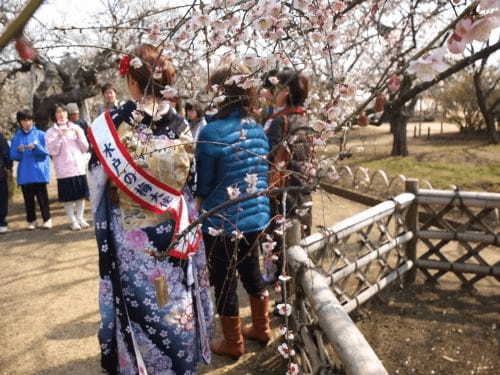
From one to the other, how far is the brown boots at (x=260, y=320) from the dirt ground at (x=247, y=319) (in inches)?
2.9

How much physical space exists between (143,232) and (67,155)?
4.15 m

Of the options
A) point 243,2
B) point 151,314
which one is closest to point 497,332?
point 151,314

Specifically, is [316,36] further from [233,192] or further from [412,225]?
[412,225]

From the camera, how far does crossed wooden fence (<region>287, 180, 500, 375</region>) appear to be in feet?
6.61

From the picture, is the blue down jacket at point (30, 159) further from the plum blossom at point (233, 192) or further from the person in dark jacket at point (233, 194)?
the plum blossom at point (233, 192)

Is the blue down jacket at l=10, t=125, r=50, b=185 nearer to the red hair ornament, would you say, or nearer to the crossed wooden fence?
the crossed wooden fence

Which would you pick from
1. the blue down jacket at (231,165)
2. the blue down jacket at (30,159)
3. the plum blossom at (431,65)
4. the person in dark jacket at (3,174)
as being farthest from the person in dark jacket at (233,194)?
the person in dark jacket at (3,174)

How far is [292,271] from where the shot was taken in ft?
8.36

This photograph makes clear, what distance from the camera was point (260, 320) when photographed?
3.04m

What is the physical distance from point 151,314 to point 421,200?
266 cm

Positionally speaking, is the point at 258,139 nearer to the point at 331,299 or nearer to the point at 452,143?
the point at 331,299

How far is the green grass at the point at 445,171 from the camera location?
749 cm

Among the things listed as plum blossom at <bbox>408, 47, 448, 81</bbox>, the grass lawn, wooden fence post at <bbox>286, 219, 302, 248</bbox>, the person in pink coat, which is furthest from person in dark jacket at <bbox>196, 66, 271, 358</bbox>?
the grass lawn

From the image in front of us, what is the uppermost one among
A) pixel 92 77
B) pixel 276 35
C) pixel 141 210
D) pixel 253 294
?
pixel 92 77
